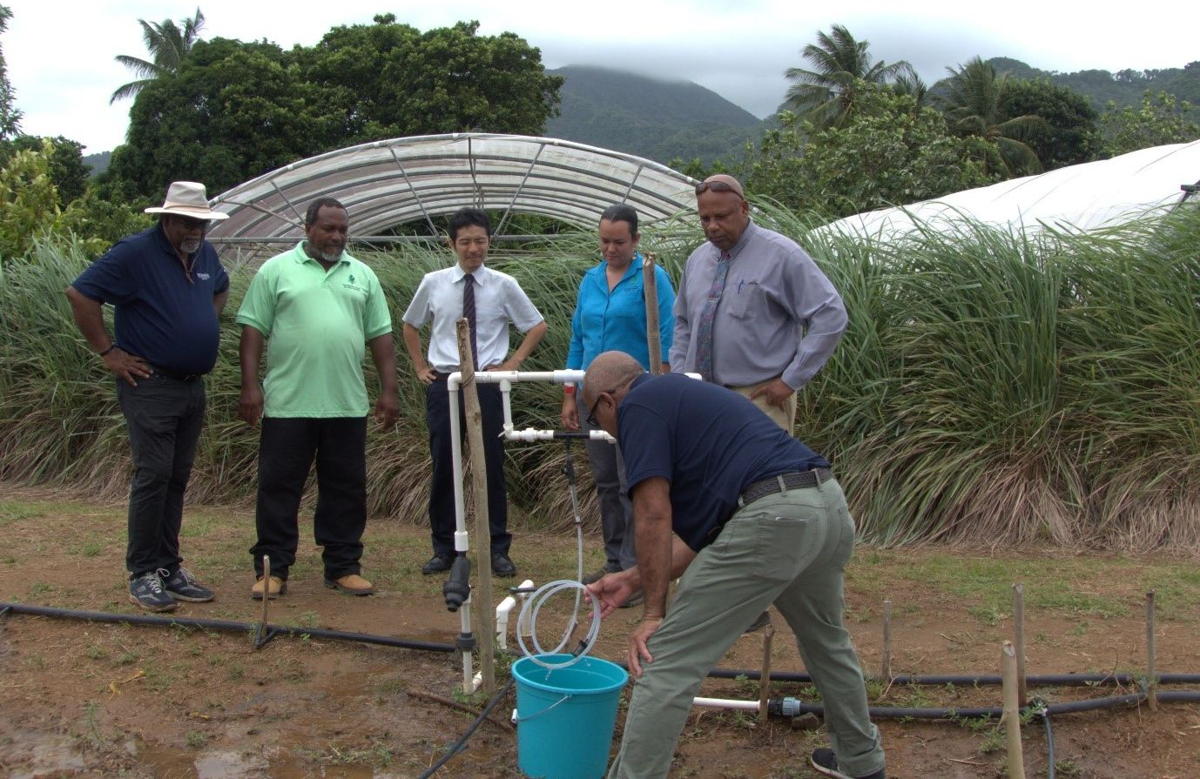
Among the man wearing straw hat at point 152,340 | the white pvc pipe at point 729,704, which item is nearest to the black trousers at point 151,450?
the man wearing straw hat at point 152,340

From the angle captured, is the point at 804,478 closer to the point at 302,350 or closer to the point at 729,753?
the point at 729,753

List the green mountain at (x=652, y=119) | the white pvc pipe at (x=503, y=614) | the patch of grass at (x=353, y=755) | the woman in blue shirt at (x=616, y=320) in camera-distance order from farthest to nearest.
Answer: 1. the green mountain at (x=652, y=119)
2. the woman in blue shirt at (x=616, y=320)
3. the white pvc pipe at (x=503, y=614)
4. the patch of grass at (x=353, y=755)

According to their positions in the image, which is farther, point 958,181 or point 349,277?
point 958,181

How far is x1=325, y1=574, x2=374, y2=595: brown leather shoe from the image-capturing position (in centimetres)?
561

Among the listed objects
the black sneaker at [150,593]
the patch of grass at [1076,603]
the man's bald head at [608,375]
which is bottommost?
the patch of grass at [1076,603]

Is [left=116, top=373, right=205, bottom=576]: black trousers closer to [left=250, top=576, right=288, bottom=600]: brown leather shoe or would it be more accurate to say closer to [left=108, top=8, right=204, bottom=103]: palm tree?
[left=250, top=576, right=288, bottom=600]: brown leather shoe

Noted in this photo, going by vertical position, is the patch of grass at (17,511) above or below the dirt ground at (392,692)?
below

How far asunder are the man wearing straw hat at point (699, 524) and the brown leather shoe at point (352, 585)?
8.62 feet

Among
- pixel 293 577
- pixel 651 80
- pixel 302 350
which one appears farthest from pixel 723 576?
pixel 651 80

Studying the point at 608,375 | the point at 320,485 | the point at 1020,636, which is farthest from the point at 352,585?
the point at 1020,636

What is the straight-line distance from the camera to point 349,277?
5578 mm

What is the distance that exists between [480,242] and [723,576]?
3.16 m

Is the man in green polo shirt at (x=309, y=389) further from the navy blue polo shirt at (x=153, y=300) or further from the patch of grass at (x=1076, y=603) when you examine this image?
the patch of grass at (x=1076, y=603)

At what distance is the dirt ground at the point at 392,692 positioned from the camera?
3842 millimetres
